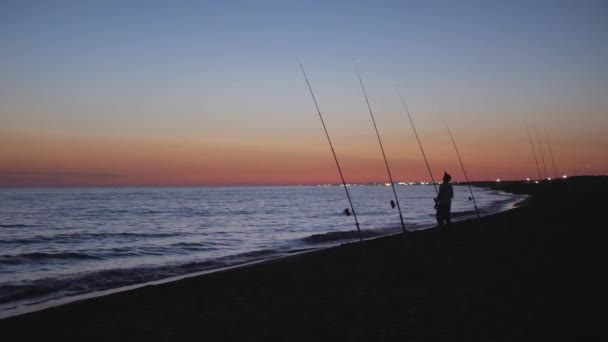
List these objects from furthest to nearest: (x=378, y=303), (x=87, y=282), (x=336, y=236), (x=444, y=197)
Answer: (x=336, y=236)
(x=444, y=197)
(x=87, y=282)
(x=378, y=303)

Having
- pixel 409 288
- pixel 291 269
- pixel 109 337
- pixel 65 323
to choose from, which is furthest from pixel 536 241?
pixel 65 323

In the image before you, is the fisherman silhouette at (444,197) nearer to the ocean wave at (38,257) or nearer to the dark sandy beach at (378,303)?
the dark sandy beach at (378,303)

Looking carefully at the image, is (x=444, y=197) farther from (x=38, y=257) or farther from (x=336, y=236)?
(x=38, y=257)

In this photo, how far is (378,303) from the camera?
19.5 ft

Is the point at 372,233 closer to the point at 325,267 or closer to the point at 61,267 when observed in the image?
the point at 325,267

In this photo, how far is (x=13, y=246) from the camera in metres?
18.2

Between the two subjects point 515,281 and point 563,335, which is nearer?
point 563,335

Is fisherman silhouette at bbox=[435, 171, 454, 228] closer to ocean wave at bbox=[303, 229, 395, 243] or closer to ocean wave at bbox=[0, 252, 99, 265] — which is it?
ocean wave at bbox=[303, 229, 395, 243]

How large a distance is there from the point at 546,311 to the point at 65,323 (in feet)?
23.3

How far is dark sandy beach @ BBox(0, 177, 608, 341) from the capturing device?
4.64m

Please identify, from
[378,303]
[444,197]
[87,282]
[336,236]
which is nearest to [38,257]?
[87,282]

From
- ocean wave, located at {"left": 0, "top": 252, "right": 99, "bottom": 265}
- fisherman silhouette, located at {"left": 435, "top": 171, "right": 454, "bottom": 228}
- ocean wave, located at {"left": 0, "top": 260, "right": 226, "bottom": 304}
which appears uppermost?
ocean wave, located at {"left": 0, "top": 252, "right": 99, "bottom": 265}

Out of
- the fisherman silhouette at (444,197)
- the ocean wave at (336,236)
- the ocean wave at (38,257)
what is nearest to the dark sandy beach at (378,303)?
the fisherman silhouette at (444,197)

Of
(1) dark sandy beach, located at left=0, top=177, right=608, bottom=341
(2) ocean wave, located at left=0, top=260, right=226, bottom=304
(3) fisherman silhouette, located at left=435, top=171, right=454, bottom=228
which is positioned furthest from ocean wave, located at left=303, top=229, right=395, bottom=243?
(1) dark sandy beach, located at left=0, top=177, right=608, bottom=341
